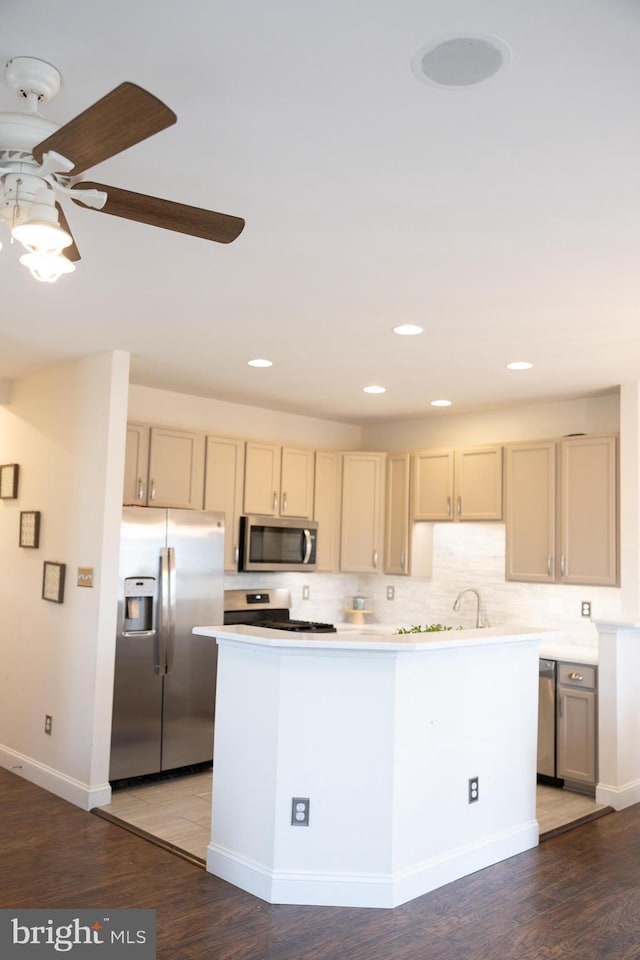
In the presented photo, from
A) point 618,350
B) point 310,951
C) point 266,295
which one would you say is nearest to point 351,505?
point 618,350

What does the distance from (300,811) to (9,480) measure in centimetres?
327

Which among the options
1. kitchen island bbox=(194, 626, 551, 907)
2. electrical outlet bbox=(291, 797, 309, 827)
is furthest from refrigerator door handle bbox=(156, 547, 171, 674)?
electrical outlet bbox=(291, 797, 309, 827)

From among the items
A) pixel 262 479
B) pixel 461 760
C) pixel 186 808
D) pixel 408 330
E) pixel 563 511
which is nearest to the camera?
pixel 461 760

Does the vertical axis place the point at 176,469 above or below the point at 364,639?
above

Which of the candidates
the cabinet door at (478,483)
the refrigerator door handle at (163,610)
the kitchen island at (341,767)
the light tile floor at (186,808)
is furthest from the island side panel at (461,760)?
the refrigerator door handle at (163,610)

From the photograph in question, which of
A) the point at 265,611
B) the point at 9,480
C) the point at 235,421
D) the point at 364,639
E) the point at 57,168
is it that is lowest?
the point at 265,611

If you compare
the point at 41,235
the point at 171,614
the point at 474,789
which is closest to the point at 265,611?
the point at 171,614

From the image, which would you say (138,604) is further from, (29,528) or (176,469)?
(176,469)

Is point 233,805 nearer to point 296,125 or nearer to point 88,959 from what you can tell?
point 88,959

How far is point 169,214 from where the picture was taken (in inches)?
75.6

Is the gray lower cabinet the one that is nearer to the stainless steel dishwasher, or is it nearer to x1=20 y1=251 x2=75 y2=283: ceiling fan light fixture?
the stainless steel dishwasher

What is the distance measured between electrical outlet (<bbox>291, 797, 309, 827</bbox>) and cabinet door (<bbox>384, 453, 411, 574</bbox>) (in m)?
3.24

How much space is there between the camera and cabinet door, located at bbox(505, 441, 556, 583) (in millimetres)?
5449

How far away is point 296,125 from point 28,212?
74 centimetres
